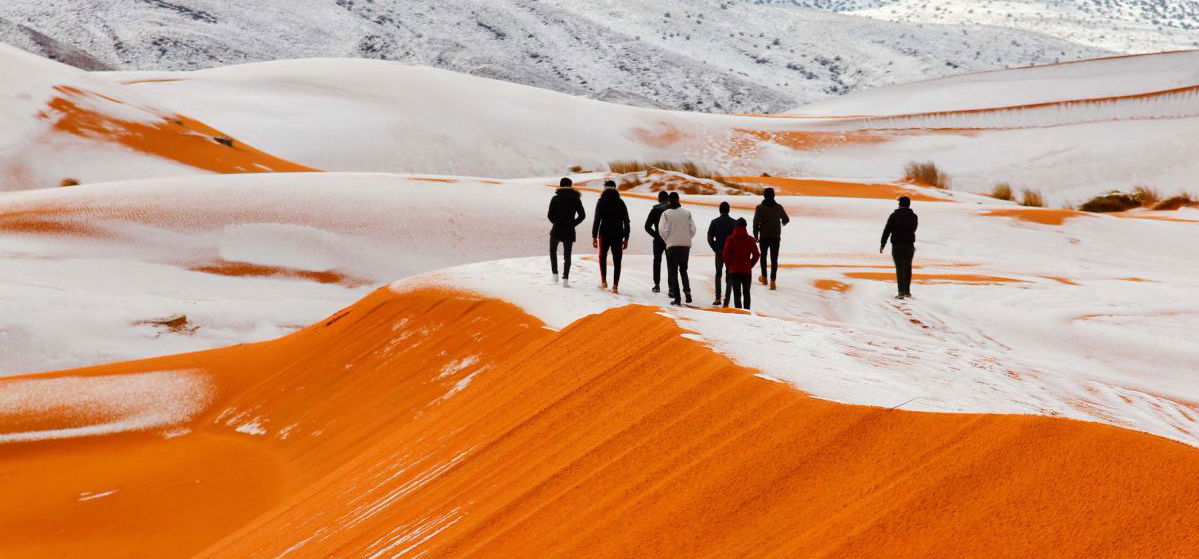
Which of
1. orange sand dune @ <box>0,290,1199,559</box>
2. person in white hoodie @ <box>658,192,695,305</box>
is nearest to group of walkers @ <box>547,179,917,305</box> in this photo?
person in white hoodie @ <box>658,192,695,305</box>

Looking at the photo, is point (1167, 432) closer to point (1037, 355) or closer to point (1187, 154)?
point (1037, 355)

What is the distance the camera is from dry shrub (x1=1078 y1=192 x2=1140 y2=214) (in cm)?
2136

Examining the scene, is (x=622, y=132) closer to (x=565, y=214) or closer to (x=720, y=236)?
(x=720, y=236)

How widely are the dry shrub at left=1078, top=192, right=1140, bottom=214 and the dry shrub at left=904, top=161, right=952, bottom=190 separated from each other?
3.66 meters

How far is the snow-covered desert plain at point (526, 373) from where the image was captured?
9.59 feet

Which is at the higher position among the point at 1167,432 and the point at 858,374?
the point at 858,374

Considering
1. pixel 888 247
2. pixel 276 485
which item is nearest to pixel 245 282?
pixel 276 485

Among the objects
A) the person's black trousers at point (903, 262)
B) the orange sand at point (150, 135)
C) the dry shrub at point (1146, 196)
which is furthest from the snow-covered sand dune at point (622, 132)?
the person's black trousers at point (903, 262)

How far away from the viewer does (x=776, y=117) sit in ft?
120

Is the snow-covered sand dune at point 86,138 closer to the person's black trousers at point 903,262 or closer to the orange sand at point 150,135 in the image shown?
the orange sand at point 150,135

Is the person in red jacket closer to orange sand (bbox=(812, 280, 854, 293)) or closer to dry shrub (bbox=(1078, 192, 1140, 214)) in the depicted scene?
orange sand (bbox=(812, 280, 854, 293))

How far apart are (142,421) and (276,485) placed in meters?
2.30

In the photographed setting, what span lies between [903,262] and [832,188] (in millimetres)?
14533

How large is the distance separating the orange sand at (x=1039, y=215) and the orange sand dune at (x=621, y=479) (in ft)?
36.3
